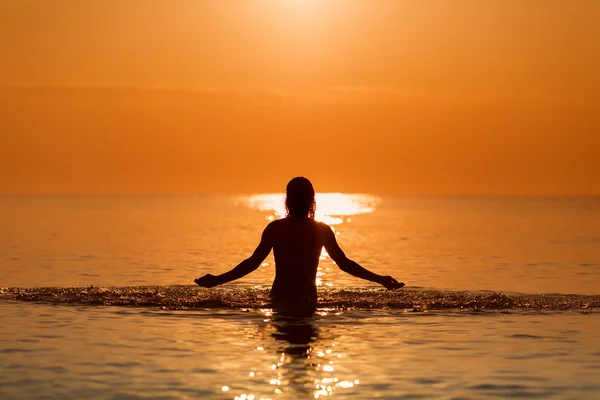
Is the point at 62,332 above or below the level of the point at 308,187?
below

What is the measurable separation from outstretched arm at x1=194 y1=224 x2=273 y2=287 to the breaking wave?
7.91 feet

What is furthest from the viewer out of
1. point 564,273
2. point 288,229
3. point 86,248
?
point 86,248

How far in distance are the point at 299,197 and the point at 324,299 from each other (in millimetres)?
4156

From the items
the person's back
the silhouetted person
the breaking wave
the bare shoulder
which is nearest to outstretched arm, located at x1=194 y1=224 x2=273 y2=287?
the silhouetted person

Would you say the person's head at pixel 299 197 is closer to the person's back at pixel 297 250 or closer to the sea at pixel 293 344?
the person's back at pixel 297 250

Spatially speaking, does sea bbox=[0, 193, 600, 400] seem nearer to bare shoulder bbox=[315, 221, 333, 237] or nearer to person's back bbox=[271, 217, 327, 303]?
person's back bbox=[271, 217, 327, 303]

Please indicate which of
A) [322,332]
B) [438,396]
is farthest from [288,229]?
[438,396]

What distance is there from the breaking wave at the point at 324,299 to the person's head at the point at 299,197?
287 cm

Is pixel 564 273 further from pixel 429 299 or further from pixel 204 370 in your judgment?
pixel 204 370

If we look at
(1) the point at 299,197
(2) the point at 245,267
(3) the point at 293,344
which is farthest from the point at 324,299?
(3) the point at 293,344

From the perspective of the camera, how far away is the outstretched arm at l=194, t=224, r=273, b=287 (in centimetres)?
1716

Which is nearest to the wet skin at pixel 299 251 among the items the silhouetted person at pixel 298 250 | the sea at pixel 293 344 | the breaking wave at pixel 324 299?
the silhouetted person at pixel 298 250

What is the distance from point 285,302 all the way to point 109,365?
5.04 m

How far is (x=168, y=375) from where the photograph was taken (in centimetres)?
1312
